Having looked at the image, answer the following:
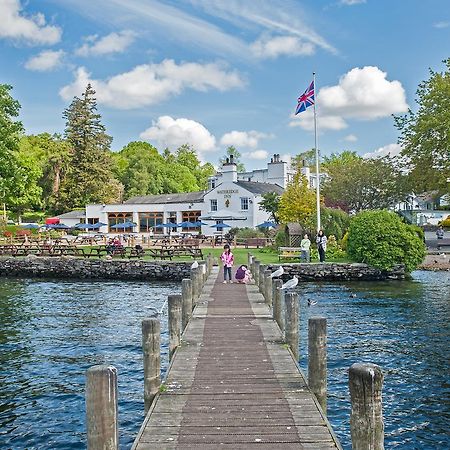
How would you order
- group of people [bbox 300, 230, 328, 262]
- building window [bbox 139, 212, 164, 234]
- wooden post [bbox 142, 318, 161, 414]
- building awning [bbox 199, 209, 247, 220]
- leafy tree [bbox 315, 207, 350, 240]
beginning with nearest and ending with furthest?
wooden post [bbox 142, 318, 161, 414] < group of people [bbox 300, 230, 328, 262] < leafy tree [bbox 315, 207, 350, 240] < building awning [bbox 199, 209, 247, 220] < building window [bbox 139, 212, 164, 234]

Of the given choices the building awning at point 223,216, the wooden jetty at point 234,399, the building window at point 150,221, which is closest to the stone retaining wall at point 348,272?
the wooden jetty at point 234,399

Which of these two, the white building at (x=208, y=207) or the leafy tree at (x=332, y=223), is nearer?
the leafy tree at (x=332, y=223)

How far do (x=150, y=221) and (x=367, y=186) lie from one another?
2414 cm

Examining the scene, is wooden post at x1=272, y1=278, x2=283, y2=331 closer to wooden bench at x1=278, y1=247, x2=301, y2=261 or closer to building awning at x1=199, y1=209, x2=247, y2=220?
wooden bench at x1=278, y1=247, x2=301, y2=261

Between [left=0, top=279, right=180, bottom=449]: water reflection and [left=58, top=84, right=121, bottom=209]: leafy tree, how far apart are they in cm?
4376

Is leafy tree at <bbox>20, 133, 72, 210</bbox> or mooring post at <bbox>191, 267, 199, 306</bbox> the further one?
leafy tree at <bbox>20, 133, 72, 210</bbox>

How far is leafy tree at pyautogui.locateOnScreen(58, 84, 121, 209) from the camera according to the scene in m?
71.4

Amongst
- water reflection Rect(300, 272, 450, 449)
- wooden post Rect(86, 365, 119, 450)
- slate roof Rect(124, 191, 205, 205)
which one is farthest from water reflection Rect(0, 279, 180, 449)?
slate roof Rect(124, 191, 205, 205)

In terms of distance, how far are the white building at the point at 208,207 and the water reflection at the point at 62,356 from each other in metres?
26.6

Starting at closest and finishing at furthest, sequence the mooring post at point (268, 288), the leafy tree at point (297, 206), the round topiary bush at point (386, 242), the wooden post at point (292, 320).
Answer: the wooden post at point (292, 320)
the mooring post at point (268, 288)
the round topiary bush at point (386, 242)
the leafy tree at point (297, 206)

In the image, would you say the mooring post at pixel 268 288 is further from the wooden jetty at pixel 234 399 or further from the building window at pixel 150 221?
the building window at pixel 150 221

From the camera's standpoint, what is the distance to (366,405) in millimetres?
5707

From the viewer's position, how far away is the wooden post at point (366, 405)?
5.63m

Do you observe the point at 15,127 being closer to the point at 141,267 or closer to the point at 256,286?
the point at 141,267
